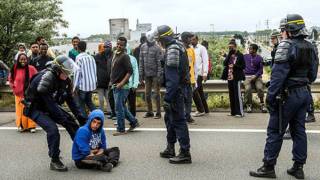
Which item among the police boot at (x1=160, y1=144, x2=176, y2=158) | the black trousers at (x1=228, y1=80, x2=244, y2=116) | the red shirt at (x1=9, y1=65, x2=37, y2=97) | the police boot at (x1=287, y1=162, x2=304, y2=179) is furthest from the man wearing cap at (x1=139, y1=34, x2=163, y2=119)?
the police boot at (x1=287, y1=162, x2=304, y2=179)

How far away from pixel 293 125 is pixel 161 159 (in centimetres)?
201

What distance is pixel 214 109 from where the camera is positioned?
11.2m

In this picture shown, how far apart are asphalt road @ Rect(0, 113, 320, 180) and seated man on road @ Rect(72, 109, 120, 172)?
10cm

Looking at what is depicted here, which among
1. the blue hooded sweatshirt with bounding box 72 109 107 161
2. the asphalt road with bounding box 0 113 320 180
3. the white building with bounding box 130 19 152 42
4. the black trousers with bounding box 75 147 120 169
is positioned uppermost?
the white building with bounding box 130 19 152 42

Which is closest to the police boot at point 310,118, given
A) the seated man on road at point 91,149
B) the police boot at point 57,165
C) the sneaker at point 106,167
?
the seated man on road at point 91,149

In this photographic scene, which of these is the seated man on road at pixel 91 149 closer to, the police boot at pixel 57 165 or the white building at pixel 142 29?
the police boot at pixel 57 165

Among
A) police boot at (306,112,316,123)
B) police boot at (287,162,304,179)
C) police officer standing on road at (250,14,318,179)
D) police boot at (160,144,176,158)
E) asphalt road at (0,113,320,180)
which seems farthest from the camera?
police boot at (306,112,316,123)

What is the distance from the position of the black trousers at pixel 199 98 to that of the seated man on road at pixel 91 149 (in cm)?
391

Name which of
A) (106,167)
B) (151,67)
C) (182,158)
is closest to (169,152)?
(182,158)

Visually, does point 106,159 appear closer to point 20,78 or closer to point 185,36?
point 20,78

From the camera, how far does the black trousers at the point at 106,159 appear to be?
21.8ft

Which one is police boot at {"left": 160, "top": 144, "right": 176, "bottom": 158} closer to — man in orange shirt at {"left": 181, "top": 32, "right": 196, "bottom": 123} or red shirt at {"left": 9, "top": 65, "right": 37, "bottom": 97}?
man in orange shirt at {"left": 181, "top": 32, "right": 196, "bottom": 123}

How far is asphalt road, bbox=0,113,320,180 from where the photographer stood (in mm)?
6449

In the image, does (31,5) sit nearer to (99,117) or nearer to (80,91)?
(80,91)
